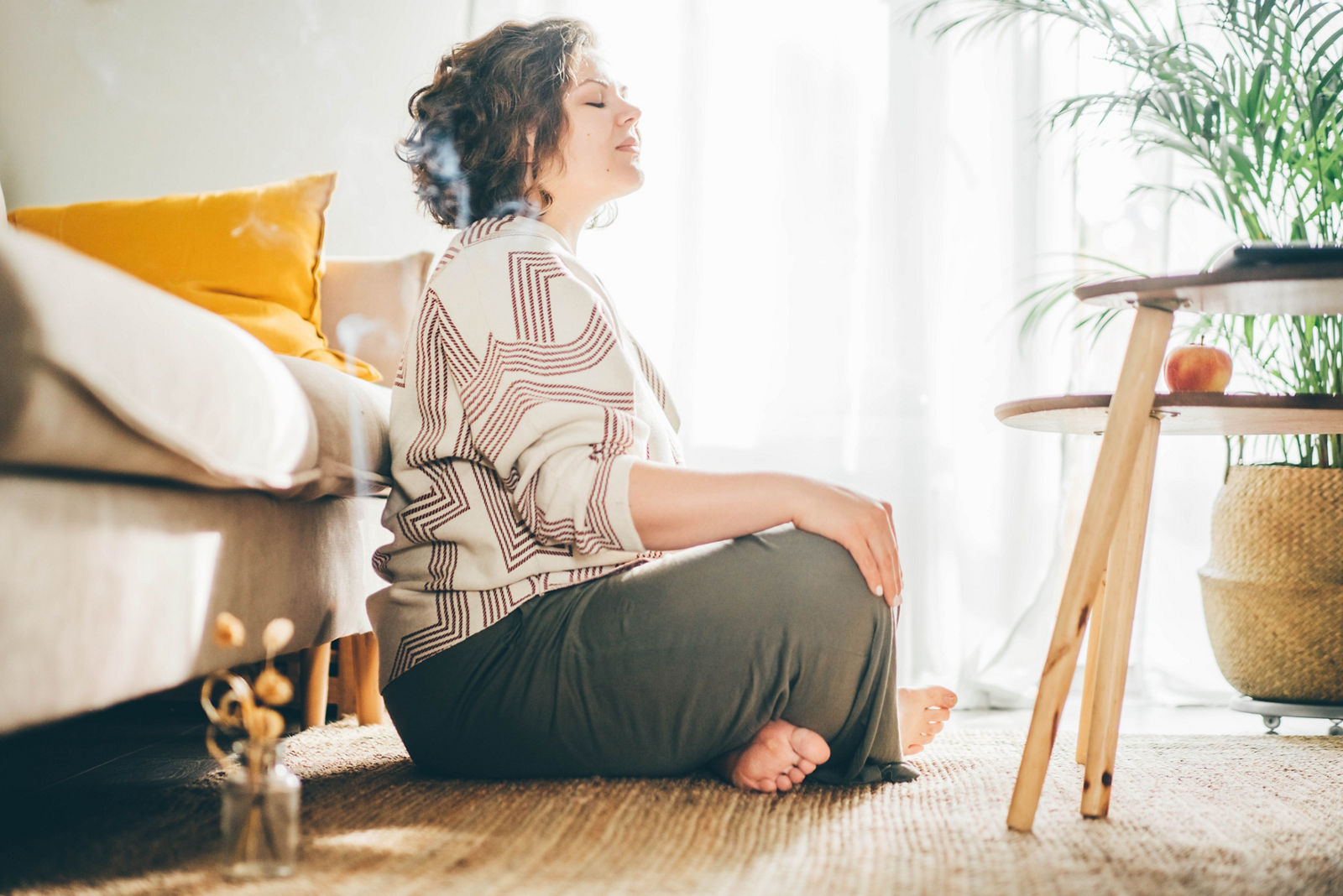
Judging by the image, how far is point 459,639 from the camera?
922 millimetres

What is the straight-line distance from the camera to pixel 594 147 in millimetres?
1161

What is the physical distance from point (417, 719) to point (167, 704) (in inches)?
24.0

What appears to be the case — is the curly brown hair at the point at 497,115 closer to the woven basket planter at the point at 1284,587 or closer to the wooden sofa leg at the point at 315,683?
the wooden sofa leg at the point at 315,683

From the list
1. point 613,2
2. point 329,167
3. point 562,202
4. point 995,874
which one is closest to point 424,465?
point 562,202

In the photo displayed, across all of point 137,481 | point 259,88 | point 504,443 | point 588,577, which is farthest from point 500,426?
point 259,88

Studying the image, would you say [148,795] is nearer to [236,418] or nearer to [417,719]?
[417,719]

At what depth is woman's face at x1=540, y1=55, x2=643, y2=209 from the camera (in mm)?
1158

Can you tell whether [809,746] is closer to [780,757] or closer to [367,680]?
[780,757]

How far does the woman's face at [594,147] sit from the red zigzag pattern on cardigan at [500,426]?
0.23 metres

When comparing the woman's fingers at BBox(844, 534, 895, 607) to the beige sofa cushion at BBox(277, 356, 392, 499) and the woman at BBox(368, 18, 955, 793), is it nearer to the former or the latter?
the woman at BBox(368, 18, 955, 793)

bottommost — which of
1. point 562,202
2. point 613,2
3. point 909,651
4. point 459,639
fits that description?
point 909,651

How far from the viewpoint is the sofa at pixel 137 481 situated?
0.57 metres

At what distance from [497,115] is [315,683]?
0.75 metres

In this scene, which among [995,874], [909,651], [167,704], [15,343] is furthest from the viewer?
[909,651]
